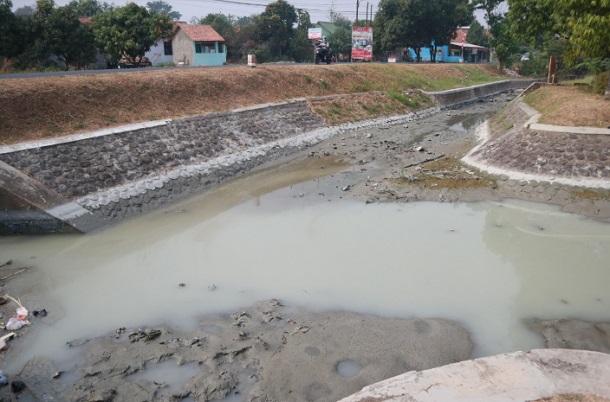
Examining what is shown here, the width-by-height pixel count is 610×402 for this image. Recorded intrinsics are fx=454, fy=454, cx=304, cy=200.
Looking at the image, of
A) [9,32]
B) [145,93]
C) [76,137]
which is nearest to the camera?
[76,137]

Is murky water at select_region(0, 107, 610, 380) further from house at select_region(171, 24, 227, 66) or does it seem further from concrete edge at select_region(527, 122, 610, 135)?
house at select_region(171, 24, 227, 66)

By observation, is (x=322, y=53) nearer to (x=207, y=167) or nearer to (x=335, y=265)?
(x=207, y=167)

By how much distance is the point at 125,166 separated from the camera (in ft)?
46.8

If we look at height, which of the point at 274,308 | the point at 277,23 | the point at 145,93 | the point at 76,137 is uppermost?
the point at 277,23

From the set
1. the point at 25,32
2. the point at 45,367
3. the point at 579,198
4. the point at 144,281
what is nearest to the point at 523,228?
the point at 579,198

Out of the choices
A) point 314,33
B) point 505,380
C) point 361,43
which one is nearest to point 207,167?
point 505,380

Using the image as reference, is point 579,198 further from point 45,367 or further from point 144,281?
point 45,367

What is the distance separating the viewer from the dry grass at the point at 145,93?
1433cm

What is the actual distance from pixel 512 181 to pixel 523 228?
10.3 feet

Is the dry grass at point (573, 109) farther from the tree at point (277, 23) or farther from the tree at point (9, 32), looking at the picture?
the tree at point (277, 23)

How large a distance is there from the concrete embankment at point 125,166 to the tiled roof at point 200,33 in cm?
2831

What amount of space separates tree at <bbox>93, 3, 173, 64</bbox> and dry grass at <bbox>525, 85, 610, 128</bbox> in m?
27.8

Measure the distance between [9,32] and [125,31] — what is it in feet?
24.5

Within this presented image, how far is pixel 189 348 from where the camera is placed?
717 centimetres
